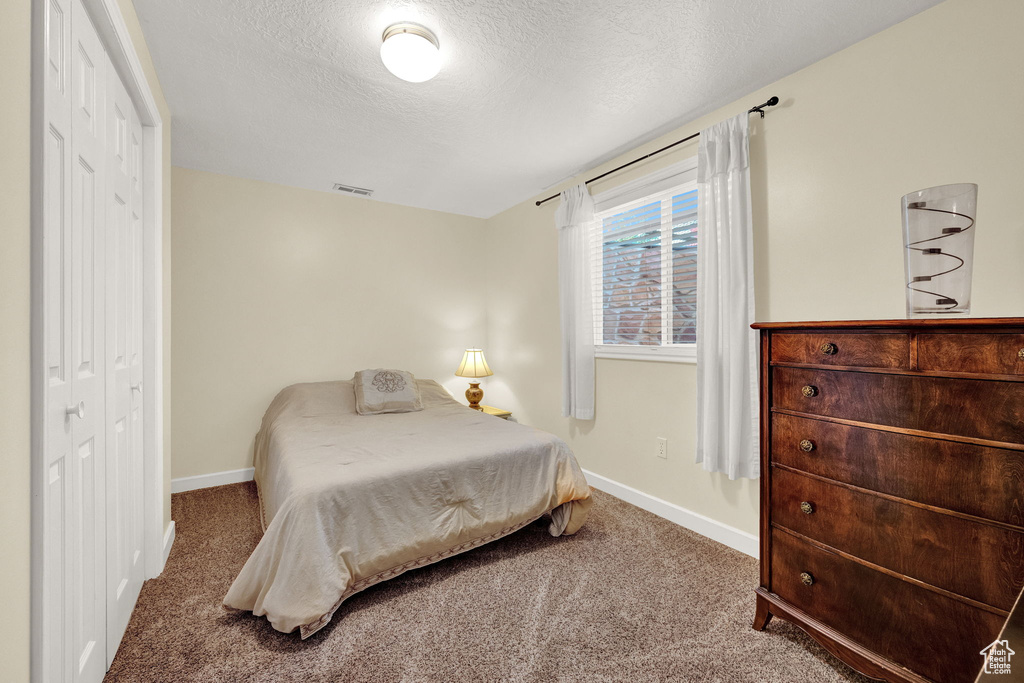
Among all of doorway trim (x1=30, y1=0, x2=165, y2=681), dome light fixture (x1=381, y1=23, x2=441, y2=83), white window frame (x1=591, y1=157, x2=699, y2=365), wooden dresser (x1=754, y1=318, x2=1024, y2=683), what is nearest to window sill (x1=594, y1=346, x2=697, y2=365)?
white window frame (x1=591, y1=157, x2=699, y2=365)

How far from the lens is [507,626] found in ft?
5.63

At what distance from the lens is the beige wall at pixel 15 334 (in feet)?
2.52

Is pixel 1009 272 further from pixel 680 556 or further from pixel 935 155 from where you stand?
pixel 680 556

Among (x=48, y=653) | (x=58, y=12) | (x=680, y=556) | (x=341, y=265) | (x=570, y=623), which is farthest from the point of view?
(x=341, y=265)

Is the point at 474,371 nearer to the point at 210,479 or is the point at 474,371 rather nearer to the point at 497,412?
the point at 497,412

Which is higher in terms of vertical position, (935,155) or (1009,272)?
(935,155)

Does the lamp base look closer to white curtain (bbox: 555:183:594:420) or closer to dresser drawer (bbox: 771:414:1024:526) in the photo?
white curtain (bbox: 555:183:594:420)

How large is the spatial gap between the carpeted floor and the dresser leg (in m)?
0.03

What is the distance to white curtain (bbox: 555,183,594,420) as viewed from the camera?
10.4ft

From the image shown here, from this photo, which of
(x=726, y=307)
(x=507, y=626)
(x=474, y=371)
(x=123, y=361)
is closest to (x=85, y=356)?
(x=123, y=361)

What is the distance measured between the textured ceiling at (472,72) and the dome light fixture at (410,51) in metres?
0.04

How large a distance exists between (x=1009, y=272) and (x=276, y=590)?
9.35 feet

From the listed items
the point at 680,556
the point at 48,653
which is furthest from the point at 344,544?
the point at 680,556

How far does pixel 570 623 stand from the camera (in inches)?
68.2
